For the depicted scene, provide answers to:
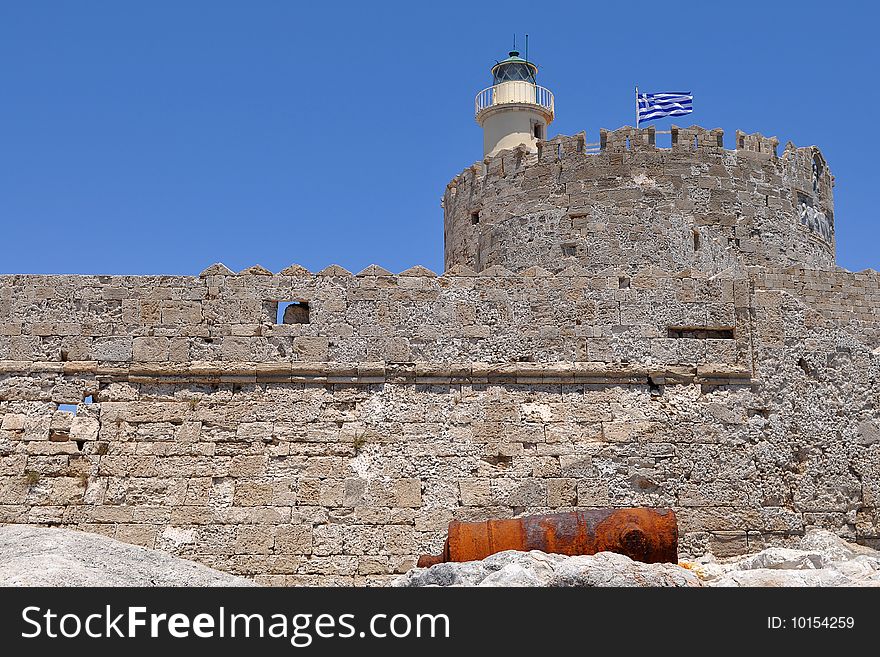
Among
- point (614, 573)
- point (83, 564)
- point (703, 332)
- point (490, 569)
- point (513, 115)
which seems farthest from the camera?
point (513, 115)

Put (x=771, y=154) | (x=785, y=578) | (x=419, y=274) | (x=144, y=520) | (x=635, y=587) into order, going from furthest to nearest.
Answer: (x=771, y=154) < (x=419, y=274) < (x=144, y=520) < (x=785, y=578) < (x=635, y=587)

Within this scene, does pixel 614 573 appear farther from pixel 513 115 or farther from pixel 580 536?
pixel 513 115

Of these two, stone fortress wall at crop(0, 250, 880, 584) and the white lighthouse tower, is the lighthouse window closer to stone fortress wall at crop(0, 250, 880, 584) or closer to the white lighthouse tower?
the white lighthouse tower

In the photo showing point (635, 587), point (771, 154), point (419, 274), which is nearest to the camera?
point (635, 587)

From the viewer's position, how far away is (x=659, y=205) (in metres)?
15.6

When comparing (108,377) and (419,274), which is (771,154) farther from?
(108,377)

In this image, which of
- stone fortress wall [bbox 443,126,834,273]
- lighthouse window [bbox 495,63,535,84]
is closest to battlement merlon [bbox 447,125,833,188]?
stone fortress wall [bbox 443,126,834,273]

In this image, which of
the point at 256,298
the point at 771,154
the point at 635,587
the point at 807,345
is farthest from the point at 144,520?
the point at 771,154

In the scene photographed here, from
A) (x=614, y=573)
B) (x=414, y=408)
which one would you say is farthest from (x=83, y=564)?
(x=614, y=573)

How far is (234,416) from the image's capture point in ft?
38.2

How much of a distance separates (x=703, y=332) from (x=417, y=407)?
3143mm

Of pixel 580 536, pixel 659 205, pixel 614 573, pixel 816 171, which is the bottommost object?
pixel 614 573

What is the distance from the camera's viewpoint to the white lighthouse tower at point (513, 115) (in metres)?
22.7

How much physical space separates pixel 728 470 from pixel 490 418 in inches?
98.0
